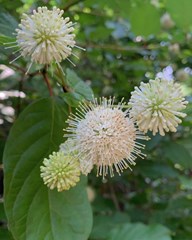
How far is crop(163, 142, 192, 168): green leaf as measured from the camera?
1.38m

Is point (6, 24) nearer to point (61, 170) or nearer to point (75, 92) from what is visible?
point (75, 92)

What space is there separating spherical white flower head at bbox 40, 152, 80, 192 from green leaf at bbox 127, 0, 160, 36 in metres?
0.66

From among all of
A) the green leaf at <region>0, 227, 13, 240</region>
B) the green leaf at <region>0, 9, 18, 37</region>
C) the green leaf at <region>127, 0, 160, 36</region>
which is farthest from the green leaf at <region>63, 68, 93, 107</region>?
the green leaf at <region>127, 0, 160, 36</region>

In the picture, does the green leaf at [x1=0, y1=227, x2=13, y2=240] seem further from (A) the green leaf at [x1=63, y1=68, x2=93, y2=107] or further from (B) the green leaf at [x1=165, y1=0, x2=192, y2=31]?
(B) the green leaf at [x1=165, y1=0, x2=192, y2=31]

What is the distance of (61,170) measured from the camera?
76 centimetres

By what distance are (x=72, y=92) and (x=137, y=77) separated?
80 centimetres

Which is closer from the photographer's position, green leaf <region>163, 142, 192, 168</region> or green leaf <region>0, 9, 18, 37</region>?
green leaf <region>0, 9, 18, 37</region>

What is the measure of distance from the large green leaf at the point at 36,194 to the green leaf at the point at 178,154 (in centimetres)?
53

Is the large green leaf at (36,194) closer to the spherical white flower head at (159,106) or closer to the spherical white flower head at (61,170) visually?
the spherical white flower head at (61,170)

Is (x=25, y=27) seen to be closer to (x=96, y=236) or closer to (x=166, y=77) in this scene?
(x=166, y=77)

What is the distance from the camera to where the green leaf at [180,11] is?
3.89ft

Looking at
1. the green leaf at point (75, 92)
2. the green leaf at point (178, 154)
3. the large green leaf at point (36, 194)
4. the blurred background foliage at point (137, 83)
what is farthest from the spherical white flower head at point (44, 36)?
the green leaf at point (178, 154)

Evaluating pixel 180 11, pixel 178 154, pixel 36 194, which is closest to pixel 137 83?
pixel 180 11

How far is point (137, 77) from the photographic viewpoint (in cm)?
161
